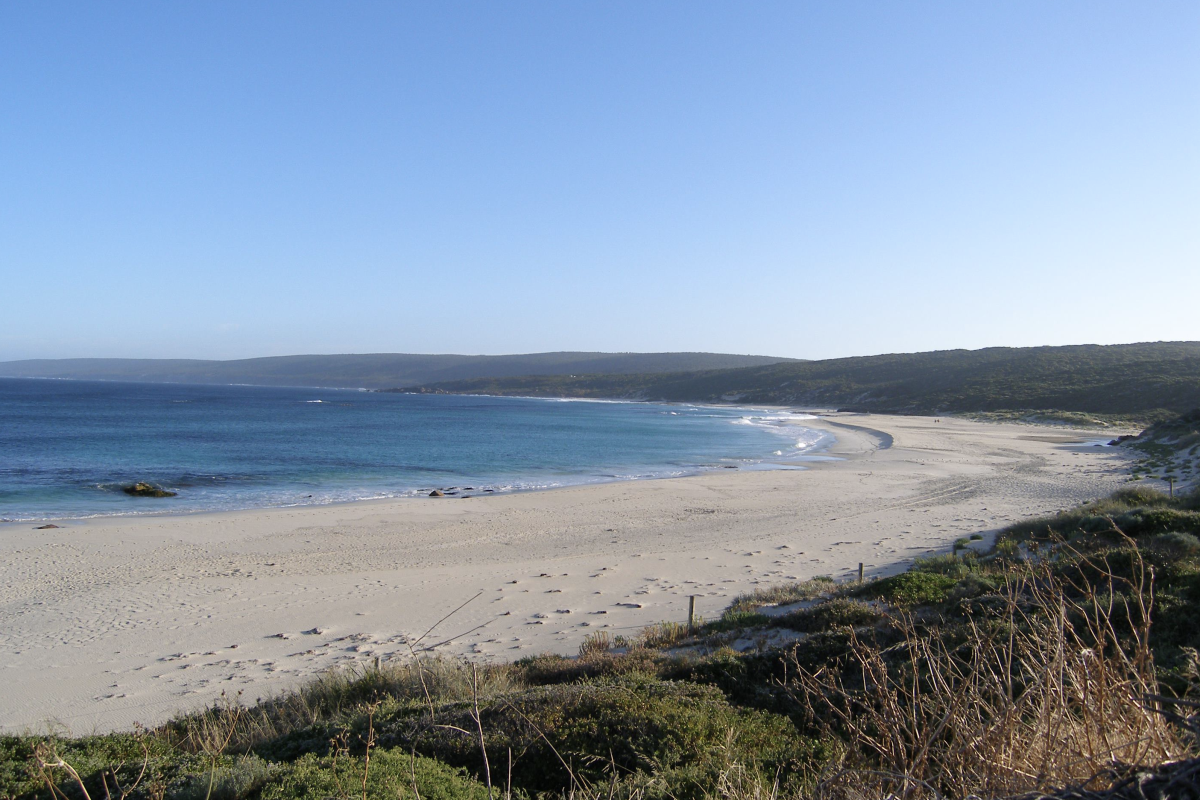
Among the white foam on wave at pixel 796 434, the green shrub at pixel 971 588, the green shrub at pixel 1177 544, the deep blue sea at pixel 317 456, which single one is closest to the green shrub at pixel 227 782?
the green shrub at pixel 971 588

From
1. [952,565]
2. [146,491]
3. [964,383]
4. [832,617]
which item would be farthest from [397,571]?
[964,383]

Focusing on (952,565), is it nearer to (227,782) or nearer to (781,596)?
(781,596)

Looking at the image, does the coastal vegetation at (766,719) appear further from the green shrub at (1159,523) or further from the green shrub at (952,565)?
the green shrub at (1159,523)

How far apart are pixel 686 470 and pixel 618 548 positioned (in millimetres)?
16682

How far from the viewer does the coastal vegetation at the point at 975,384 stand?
62.5 m

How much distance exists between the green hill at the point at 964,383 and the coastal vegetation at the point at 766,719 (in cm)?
6366

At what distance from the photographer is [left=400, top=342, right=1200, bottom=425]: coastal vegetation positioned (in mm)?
62469

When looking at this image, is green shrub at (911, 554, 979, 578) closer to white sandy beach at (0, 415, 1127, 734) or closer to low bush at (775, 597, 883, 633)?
white sandy beach at (0, 415, 1127, 734)

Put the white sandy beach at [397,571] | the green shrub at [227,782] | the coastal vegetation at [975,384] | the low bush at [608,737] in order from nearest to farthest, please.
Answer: the green shrub at [227,782], the low bush at [608,737], the white sandy beach at [397,571], the coastal vegetation at [975,384]

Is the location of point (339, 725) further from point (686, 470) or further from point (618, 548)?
point (686, 470)

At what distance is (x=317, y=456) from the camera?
34.8 metres

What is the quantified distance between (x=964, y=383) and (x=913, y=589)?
296 ft

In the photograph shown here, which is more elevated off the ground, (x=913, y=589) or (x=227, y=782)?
(x=227, y=782)

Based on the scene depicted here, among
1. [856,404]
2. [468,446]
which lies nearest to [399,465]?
[468,446]
